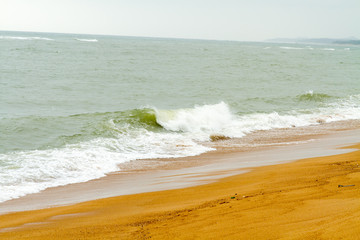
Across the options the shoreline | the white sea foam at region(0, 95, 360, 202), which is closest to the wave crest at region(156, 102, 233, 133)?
the white sea foam at region(0, 95, 360, 202)

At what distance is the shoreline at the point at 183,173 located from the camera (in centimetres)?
673

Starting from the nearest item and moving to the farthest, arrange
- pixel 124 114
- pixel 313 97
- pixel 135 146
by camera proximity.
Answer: pixel 135 146 < pixel 124 114 < pixel 313 97

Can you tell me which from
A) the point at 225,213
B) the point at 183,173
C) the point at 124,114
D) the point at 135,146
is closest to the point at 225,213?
the point at 225,213

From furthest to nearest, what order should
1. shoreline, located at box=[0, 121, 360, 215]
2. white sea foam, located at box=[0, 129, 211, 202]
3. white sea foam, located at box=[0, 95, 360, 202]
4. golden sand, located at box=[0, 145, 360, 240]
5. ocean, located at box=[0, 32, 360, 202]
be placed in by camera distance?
ocean, located at box=[0, 32, 360, 202] < white sea foam, located at box=[0, 95, 360, 202] < white sea foam, located at box=[0, 129, 211, 202] < shoreline, located at box=[0, 121, 360, 215] < golden sand, located at box=[0, 145, 360, 240]

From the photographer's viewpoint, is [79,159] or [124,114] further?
[124,114]

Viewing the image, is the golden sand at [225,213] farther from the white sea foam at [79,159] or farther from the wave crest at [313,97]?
the wave crest at [313,97]

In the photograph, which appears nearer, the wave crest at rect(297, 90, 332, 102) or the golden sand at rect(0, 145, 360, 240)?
the golden sand at rect(0, 145, 360, 240)

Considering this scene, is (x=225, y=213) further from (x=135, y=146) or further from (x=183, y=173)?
(x=135, y=146)

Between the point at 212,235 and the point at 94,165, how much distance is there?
19.5 feet

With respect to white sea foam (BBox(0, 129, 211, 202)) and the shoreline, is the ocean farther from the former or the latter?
the shoreline

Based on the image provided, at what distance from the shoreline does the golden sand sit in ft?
1.96

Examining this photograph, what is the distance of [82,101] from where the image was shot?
776 inches

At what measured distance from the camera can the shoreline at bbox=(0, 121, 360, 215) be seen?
6.73 meters

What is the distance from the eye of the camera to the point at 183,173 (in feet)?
27.3
